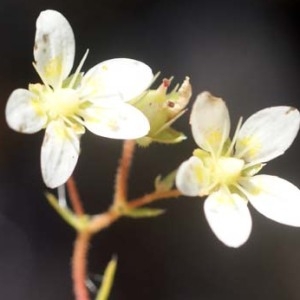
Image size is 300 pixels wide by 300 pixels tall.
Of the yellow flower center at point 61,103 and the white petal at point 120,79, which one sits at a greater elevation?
the white petal at point 120,79

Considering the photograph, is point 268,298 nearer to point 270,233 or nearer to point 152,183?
point 270,233

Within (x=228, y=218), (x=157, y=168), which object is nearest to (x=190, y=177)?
(x=228, y=218)

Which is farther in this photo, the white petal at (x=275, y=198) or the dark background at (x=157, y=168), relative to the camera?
the dark background at (x=157, y=168)

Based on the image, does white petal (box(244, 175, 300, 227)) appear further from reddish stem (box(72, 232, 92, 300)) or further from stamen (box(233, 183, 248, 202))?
reddish stem (box(72, 232, 92, 300))

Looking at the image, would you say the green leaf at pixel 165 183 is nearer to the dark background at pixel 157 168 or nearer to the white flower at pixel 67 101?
the white flower at pixel 67 101

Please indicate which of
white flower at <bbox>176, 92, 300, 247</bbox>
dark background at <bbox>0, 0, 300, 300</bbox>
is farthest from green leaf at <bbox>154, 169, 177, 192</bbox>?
dark background at <bbox>0, 0, 300, 300</bbox>

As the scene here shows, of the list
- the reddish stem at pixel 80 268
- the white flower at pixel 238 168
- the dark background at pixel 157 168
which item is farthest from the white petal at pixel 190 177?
the dark background at pixel 157 168

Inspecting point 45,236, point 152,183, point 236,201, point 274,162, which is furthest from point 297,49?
point 236,201
